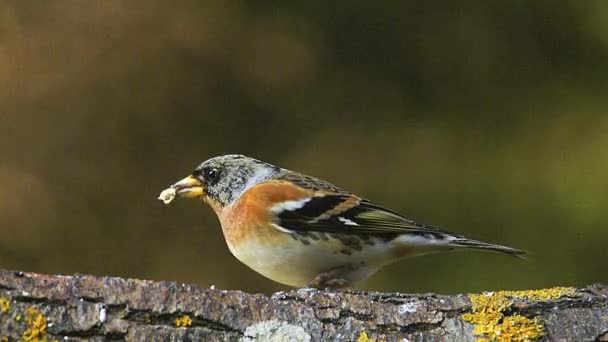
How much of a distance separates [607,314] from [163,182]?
1911 mm

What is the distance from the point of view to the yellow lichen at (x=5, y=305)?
1.54m

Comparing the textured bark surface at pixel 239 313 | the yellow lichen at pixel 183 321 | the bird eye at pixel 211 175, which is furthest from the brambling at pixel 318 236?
the yellow lichen at pixel 183 321

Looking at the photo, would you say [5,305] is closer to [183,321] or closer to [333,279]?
[183,321]

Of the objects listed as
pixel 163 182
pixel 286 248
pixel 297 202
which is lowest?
pixel 286 248

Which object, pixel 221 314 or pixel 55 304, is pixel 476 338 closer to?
pixel 221 314

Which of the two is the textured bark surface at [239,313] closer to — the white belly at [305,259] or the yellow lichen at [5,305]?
the yellow lichen at [5,305]

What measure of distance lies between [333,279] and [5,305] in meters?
1.21

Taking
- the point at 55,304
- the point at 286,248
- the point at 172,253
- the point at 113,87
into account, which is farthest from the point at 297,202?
the point at 55,304

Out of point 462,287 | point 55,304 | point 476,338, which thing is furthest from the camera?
point 462,287

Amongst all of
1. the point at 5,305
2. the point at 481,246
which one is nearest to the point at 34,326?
the point at 5,305

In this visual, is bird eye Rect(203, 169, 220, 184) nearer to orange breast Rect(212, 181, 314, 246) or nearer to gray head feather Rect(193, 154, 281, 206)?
gray head feather Rect(193, 154, 281, 206)

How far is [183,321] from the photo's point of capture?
1.66 meters

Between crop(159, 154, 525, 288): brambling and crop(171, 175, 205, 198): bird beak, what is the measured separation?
0.18 m

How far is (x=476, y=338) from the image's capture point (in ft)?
5.95
